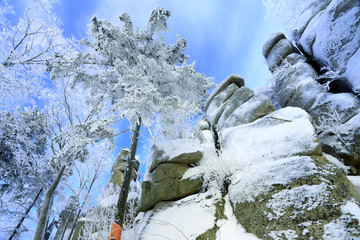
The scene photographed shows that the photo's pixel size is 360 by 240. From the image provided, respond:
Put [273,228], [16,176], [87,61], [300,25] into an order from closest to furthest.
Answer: [273,228] → [87,61] → [300,25] → [16,176]

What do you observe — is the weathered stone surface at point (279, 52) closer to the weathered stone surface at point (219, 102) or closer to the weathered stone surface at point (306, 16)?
the weathered stone surface at point (306, 16)

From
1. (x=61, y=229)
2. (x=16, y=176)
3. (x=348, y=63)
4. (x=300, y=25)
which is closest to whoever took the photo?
(x=348, y=63)

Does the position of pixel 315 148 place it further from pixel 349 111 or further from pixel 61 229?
pixel 61 229

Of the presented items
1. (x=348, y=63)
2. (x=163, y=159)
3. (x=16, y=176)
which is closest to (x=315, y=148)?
(x=163, y=159)

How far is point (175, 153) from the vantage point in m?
5.60

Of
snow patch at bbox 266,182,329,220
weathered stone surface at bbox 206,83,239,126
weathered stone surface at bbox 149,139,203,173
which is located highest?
weathered stone surface at bbox 206,83,239,126

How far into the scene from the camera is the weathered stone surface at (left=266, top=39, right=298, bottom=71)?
10.2 meters

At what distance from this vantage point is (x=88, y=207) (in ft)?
39.4

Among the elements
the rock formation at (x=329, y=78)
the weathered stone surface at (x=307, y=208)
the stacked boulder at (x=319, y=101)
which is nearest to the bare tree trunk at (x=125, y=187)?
the weathered stone surface at (x=307, y=208)

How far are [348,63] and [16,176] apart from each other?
1895 cm

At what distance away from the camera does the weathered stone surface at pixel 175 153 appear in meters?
5.51

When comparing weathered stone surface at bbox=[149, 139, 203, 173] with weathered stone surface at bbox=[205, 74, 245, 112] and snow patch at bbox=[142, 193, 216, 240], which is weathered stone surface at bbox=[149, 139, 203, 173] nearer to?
snow patch at bbox=[142, 193, 216, 240]

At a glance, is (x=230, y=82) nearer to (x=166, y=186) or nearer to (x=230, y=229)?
(x=166, y=186)

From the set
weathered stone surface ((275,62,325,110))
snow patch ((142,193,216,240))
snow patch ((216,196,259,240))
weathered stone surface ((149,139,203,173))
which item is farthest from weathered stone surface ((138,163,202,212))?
weathered stone surface ((275,62,325,110))
